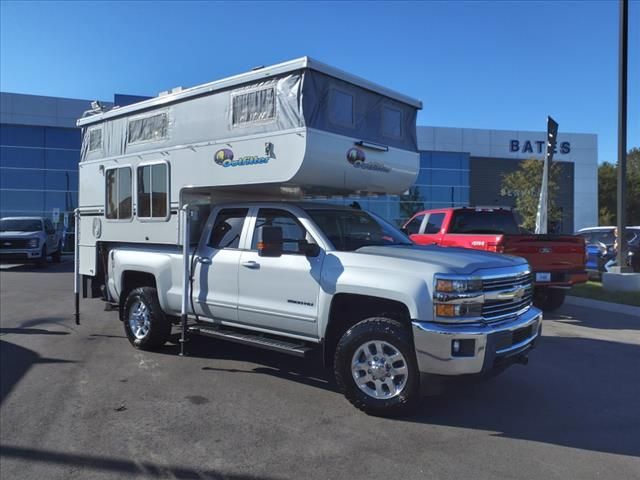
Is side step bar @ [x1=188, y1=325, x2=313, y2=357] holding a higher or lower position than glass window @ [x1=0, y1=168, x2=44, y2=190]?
lower

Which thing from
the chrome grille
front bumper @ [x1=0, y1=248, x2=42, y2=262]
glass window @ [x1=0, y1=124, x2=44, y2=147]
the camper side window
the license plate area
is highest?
glass window @ [x1=0, y1=124, x2=44, y2=147]

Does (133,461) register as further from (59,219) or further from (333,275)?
(59,219)

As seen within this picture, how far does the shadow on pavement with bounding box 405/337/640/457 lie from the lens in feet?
14.4

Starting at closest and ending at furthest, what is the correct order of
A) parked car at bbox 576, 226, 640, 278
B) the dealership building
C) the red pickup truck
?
the red pickup truck < parked car at bbox 576, 226, 640, 278 < the dealership building

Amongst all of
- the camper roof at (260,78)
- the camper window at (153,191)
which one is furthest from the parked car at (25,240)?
the camper window at (153,191)

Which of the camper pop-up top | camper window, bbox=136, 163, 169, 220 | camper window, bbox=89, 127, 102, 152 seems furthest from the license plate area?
camper window, bbox=89, 127, 102, 152

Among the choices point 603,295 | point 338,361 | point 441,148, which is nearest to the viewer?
point 338,361

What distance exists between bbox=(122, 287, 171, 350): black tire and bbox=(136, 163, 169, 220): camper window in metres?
1.01

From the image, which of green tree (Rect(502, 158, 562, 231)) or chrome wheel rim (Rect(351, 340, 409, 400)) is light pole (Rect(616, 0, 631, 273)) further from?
green tree (Rect(502, 158, 562, 231))

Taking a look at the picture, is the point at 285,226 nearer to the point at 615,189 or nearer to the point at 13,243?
the point at 13,243

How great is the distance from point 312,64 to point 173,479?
13.2 ft

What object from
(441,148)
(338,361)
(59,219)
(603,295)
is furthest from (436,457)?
(441,148)

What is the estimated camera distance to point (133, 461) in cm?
385

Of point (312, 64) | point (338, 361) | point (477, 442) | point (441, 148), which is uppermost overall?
point (441, 148)
